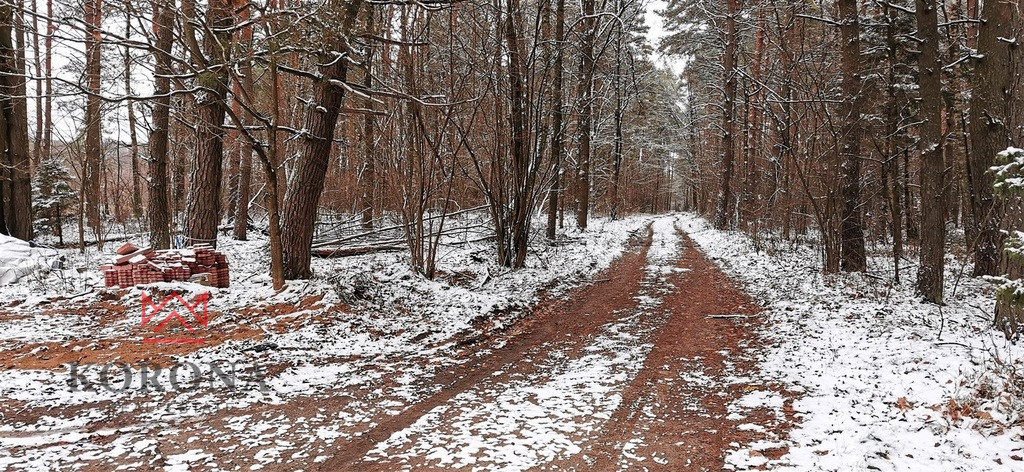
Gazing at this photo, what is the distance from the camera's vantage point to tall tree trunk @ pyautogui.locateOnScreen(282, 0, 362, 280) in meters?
8.35

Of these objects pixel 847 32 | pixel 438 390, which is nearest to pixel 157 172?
pixel 438 390

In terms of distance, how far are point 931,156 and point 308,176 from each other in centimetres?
972

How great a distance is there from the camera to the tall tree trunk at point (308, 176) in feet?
27.4

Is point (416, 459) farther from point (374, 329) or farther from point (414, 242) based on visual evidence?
point (414, 242)

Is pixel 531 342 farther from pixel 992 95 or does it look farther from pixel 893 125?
pixel 893 125

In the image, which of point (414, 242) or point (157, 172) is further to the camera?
point (157, 172)

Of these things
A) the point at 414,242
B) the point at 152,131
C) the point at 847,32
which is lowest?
the point at 414,242

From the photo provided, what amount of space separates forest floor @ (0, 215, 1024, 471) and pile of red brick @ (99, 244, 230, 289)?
29 cm

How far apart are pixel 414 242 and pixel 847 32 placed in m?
9.58

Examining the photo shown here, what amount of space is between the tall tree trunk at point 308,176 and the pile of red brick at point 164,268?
1.11 meters

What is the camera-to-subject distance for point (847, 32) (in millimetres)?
10477

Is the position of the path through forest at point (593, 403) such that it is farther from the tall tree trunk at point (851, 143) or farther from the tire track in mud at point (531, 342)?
the tall tree trunk at point (851, 143)

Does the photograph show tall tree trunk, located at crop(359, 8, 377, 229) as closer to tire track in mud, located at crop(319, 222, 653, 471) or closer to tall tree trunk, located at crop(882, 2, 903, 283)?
tire track in mud, located at crop(319, 222, 653, 471)

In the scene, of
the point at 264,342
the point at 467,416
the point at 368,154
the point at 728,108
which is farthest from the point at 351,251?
the point at 728,108
